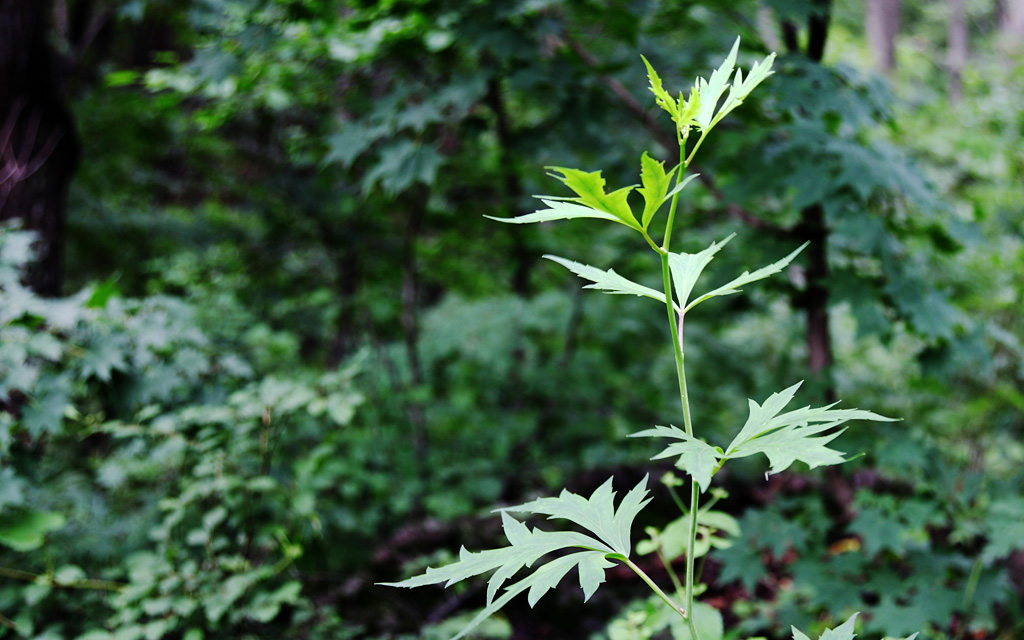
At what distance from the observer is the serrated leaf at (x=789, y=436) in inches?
23.4

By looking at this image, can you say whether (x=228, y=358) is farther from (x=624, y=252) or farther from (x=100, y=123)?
(x=100, y=123)

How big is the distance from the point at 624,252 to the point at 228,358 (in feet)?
6.61

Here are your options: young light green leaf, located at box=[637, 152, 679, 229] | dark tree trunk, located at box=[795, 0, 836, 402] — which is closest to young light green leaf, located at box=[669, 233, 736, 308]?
young light green leaf, located at box=[637, 152, 679, 229]

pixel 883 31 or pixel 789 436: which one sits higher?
pixel 883 31

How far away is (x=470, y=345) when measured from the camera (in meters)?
3.44

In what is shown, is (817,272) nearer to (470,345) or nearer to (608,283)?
(608,283)

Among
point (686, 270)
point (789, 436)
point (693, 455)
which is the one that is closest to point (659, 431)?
point (693, 455)

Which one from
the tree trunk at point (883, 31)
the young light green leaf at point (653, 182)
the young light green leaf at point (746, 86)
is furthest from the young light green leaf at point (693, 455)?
the tree trunk at point (883, 31)

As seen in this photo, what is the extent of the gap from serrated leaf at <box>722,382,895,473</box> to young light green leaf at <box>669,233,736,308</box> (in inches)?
6.7

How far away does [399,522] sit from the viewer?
11.5ft

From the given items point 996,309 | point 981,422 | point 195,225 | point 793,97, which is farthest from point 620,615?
point 195,225

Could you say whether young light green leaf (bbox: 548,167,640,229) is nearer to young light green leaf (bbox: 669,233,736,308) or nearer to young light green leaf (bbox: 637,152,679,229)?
young light green leaf (bbox: 637,152,679,229)

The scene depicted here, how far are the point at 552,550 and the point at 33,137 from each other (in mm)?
3419

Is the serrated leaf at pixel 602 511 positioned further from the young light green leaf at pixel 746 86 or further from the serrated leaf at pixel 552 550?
the young light green leaf at pixel 746 86
